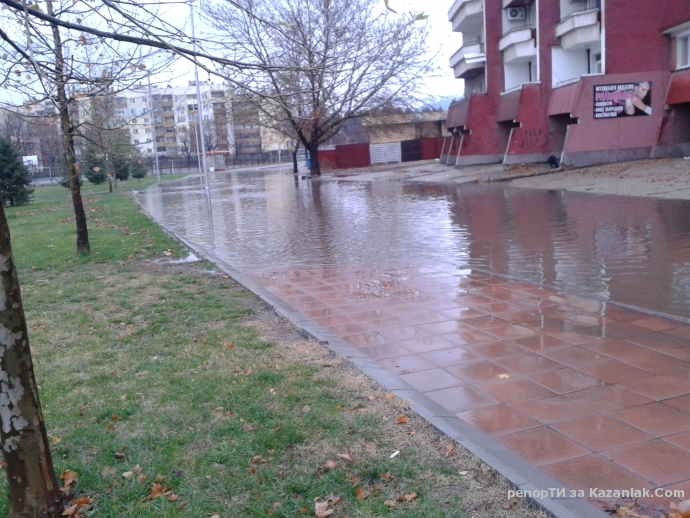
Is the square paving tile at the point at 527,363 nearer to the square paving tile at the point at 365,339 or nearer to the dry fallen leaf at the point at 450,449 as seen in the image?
the square paving tile at the point at 365,339

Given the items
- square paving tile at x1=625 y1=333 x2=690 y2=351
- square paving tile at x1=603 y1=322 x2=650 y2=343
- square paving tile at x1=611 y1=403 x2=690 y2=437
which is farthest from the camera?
square paving tile at x1=603 y1=322 x2=650 y2=343

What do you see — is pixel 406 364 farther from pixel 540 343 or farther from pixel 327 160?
pixel 327 160

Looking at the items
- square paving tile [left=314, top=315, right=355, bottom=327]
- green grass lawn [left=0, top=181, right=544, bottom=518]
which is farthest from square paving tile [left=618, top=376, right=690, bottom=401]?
square paving tile [left=314, top=315, right=355, bottom=327]

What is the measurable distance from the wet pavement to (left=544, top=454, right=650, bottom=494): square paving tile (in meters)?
0.01

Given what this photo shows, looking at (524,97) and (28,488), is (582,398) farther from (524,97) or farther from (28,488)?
(524,97)

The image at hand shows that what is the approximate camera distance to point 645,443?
393 cm

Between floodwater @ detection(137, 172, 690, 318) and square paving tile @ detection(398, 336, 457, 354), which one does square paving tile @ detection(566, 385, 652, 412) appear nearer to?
square paving tile @ detection(398, 336, 457, 354)

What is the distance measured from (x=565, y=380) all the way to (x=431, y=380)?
99 centimetres

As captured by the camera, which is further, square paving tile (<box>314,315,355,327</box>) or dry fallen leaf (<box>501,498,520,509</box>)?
square paving tile (<box>314,315,355,327</box>)

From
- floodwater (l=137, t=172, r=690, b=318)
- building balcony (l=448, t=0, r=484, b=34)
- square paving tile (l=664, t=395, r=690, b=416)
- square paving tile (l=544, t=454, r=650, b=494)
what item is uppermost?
building balcony (l=448, t=0, r=484, b=34)

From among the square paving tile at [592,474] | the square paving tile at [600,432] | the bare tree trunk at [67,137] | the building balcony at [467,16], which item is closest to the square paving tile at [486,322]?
the square paving tile at [600,432]

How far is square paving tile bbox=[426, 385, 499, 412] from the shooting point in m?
4.69

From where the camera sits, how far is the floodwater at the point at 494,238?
887 centimetres

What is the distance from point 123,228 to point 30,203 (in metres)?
17.4
